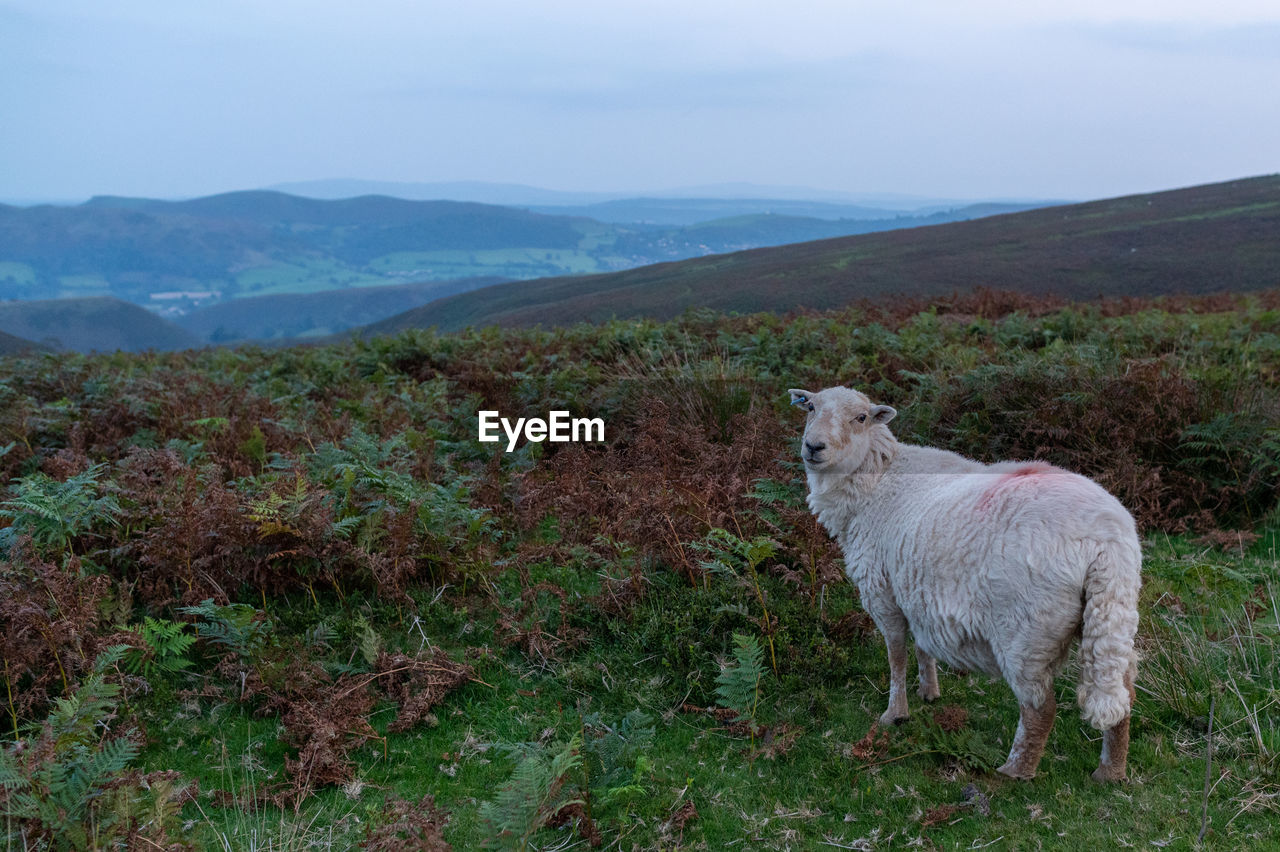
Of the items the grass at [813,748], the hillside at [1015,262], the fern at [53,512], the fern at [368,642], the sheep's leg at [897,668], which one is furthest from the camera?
the hillside at [1015,262]

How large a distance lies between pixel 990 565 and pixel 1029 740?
96cm

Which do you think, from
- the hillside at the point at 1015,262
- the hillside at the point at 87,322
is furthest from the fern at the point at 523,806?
the hillside at the point at 87,322

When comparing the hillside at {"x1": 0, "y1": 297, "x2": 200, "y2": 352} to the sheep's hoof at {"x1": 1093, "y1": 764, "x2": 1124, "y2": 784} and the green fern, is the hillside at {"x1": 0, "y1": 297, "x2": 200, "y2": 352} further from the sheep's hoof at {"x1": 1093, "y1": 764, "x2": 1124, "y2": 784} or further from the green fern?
the sheep's hoof at {"x1": 1093, "y1": 764, "x2": 1124, "y2": 784}

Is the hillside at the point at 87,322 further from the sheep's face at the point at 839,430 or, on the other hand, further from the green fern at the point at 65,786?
the sheep's face at the point at 839,430

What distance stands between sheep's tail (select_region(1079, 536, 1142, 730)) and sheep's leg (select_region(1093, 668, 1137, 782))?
12.9 inches

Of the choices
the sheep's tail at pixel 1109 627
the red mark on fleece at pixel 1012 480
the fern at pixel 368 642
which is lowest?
the fern at pixel 368 642

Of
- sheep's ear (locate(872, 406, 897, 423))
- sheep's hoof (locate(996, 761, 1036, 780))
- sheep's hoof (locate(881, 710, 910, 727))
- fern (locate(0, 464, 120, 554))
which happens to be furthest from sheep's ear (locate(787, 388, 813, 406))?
fern (locate(0, 464, 120, 554))

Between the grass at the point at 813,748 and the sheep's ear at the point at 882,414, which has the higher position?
the sheep's ear at the point at 882,414

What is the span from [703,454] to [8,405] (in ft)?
31.0

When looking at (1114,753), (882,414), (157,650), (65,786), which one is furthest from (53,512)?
(1114,753)

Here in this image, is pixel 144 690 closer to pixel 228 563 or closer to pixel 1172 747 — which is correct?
pixel 228 563

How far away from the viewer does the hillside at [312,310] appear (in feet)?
454

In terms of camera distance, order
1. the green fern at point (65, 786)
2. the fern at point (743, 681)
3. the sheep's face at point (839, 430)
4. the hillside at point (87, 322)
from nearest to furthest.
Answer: the green fern at point (65, 786), the fern at point (743, 681), the sheep's face at point (839, 430), the hillside at point (87, 322)

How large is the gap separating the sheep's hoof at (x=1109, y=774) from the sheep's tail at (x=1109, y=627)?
51 centimetres
